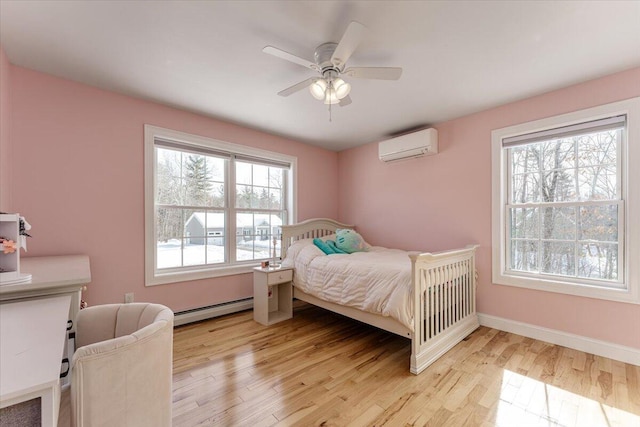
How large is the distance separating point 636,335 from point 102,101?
16.4 ft

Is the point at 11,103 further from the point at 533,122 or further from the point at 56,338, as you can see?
the point at 533,122

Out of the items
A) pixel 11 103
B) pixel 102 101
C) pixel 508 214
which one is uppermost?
pixel 102 101

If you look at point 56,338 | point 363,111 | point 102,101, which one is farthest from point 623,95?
point 102,101

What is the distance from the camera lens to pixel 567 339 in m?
2.50

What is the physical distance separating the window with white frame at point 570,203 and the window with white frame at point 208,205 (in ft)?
8.69

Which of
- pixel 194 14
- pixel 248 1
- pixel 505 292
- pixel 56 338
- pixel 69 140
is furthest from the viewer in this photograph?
pixel 505 292

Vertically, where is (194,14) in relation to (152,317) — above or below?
above

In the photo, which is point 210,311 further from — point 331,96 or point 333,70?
point 333,70

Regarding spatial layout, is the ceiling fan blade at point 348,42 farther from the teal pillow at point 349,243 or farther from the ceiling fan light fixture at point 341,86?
the teal pillow at point 349,243

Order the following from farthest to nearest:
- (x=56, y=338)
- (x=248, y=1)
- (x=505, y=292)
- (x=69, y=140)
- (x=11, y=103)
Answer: (x=505, y=292)
(x=69, y=140)
(x=11, y=103)
(x=248, y=1)
(x=56, y=338)

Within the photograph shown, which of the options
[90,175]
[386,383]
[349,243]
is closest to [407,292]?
[386,383]

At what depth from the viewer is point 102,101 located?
256 cm

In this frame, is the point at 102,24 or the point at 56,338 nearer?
the point at 56,338

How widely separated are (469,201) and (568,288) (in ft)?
3.87
